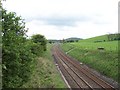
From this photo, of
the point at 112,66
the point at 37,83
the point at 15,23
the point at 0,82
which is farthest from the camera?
the point at 112,66

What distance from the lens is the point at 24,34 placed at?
26406mm

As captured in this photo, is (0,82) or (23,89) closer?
(0,82)

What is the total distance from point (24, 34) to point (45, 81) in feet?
27.7

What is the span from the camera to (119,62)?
43156 mm

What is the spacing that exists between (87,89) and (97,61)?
2032 centimetres

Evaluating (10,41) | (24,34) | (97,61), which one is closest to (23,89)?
(24,34)

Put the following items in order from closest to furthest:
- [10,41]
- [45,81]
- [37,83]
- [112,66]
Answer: [10,41]
[37,83]
[45,81]
[112,66]

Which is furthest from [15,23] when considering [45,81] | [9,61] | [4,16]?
[45,81]

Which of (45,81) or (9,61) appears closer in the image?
(9,61)

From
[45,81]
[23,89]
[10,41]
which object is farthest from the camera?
[45,81]

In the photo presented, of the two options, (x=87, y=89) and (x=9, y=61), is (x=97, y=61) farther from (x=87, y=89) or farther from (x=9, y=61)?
(x=9, y=61)

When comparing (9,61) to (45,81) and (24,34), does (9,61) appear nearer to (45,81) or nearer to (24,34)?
(24,34)

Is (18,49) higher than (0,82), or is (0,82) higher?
(18,49)

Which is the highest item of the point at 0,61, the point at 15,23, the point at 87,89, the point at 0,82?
the point at 15,23
